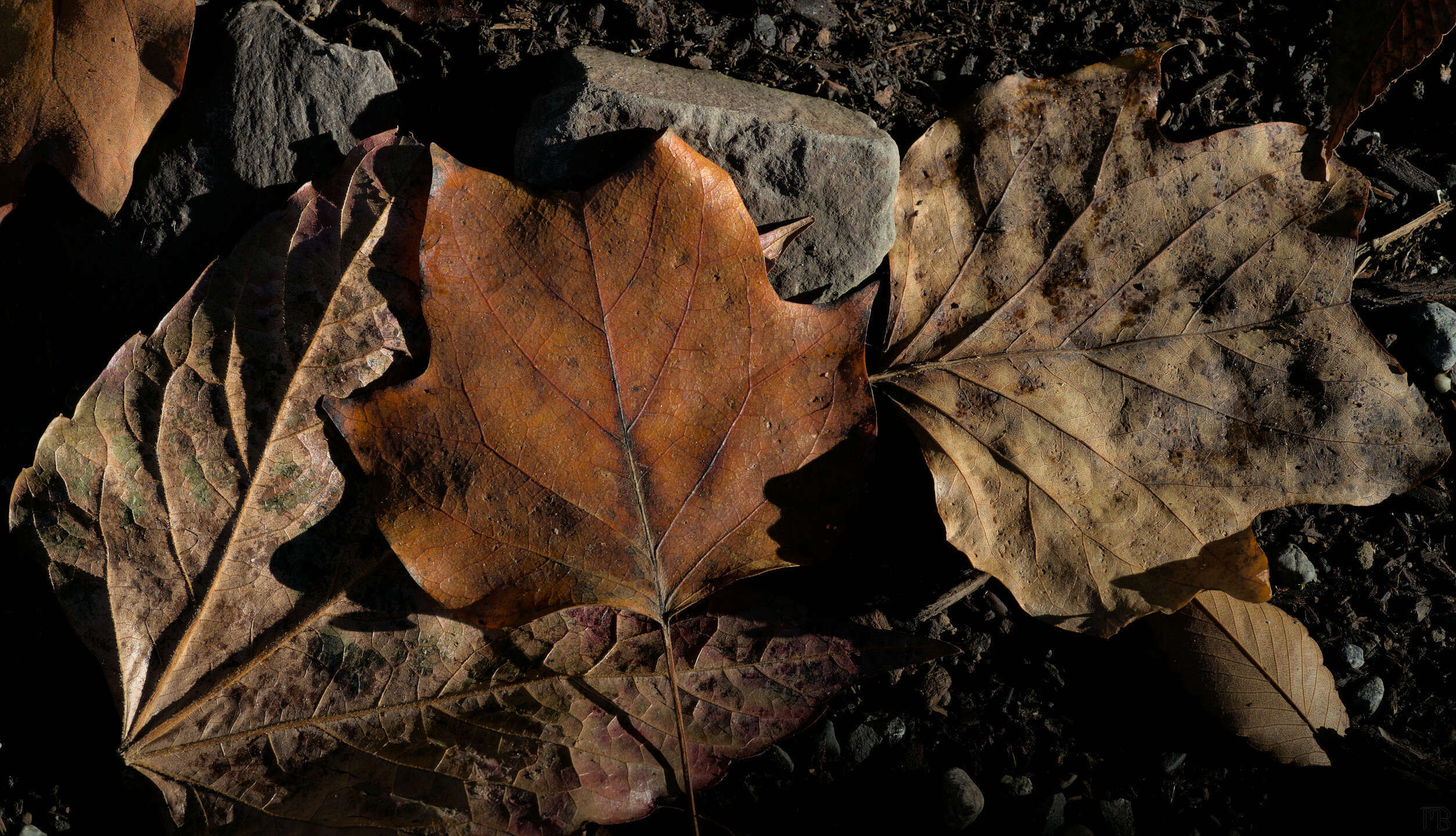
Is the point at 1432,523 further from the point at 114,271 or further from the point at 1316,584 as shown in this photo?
the point at 114,271

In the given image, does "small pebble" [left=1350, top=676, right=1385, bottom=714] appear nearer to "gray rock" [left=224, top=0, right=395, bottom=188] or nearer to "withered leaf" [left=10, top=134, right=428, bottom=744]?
"withered leaf" [left=10, top=134, right=428, bottom=744]

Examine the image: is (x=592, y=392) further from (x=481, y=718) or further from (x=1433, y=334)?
(x=1433, y=334)

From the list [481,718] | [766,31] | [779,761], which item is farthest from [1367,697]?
[766,31]

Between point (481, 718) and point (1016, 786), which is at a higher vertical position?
point (481, 718)

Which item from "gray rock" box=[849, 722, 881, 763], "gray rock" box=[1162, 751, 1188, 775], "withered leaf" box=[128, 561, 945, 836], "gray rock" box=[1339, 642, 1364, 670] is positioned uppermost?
"withered leaf" box=[128, 561, 945, 836]

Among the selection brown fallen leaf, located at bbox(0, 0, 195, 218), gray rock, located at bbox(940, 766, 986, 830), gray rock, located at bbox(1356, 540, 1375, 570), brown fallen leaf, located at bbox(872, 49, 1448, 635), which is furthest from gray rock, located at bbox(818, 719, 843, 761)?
brown fallen leaf, located at bbox(0, 0, 195, 218)

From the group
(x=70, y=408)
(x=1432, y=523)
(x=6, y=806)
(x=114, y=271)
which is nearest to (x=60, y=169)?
(x=114, y=271)
